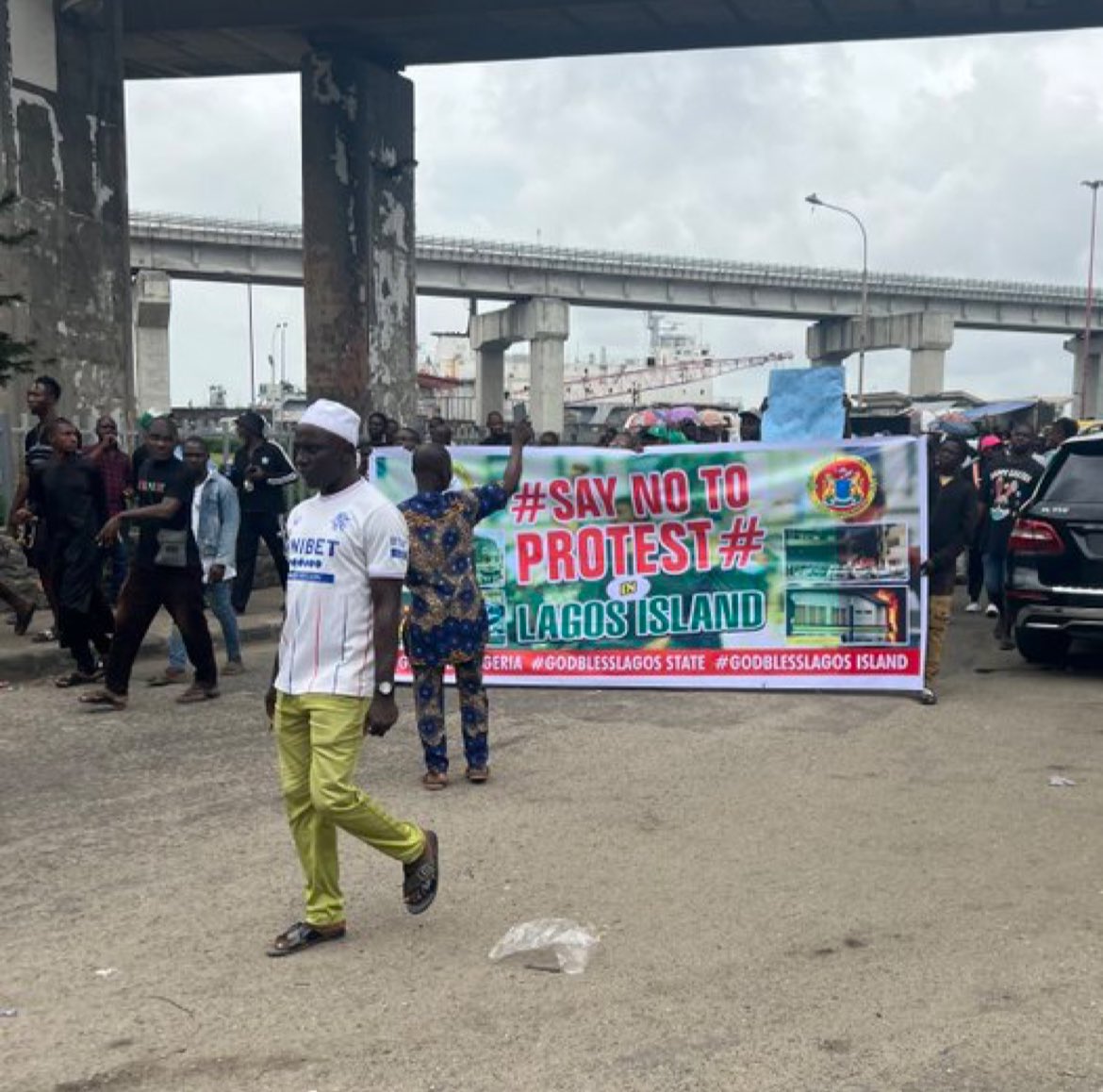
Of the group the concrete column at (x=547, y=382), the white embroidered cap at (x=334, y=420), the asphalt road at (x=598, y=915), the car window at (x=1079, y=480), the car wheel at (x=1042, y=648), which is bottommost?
the asphalt road at (x=598, y=915)

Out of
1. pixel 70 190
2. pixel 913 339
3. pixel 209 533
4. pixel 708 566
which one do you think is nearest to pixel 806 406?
pixel 708 566

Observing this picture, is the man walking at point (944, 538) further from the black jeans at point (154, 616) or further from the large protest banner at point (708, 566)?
the black jeans at point (154, 616)

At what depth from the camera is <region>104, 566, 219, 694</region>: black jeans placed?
7871 mm

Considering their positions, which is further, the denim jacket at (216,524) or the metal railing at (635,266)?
the metal railing at (635,266)

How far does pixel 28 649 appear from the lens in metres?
9.15

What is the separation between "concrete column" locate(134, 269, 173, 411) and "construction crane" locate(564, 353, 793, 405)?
2265 inches

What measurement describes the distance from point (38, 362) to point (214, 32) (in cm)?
918

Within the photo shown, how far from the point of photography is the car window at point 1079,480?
872 cm

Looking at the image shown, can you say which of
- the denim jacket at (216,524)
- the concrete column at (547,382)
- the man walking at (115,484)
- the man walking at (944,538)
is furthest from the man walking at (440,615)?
the concrete column at (547,382)

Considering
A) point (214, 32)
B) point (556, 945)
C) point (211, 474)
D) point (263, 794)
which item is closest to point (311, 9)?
point (214, 32)

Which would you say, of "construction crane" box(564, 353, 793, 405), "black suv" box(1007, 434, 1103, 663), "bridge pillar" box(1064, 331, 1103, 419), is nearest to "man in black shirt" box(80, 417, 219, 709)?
"black suv" box(1007, 434, 1103, 663)

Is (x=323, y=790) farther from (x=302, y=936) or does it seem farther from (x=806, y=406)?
(x=806, y=406)

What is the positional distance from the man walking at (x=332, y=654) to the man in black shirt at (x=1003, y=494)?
25.3 feet

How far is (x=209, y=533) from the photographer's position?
8.60m
